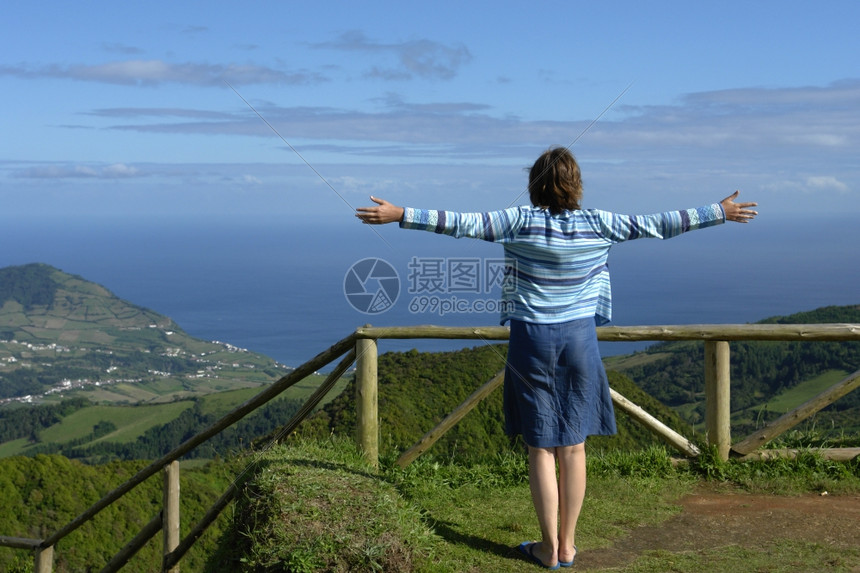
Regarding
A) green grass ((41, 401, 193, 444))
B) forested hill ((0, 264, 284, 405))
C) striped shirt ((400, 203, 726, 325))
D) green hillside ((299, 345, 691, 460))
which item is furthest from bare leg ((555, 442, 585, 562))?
forested hill ((0, 264, 284, 405))

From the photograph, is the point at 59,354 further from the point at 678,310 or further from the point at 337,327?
the point at 678,310

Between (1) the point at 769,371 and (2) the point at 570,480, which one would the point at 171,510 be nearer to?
(2) the point at 570,480

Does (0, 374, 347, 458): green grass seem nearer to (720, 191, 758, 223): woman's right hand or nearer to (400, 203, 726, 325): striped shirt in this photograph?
(400, 203, 726, 325): striped shirt

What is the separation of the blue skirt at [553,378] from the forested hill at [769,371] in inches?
897

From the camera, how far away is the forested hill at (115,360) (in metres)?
120

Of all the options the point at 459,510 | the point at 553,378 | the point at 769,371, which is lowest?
the point at 769,371

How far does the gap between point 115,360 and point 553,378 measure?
533 feet

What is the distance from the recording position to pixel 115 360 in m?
152

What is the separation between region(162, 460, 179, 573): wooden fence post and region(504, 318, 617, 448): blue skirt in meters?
3.62

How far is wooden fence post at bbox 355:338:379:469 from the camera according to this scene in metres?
5.47

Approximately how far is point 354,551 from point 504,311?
1435 mm

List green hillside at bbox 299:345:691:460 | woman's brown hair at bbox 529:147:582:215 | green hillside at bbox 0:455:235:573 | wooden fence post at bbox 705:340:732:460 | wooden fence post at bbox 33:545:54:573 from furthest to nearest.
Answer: green hillside at bbox 0:455:235:573 < wooden fence post at bbox 33:545:54:573 < green hillside at bbox 299:345:691:460 < wooden fence post at bbox 705:340:732:460 < woman's brown hair at bbox 529:147:582:215

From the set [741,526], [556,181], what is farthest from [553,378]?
[741,526]

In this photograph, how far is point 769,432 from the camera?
5.57 meters
